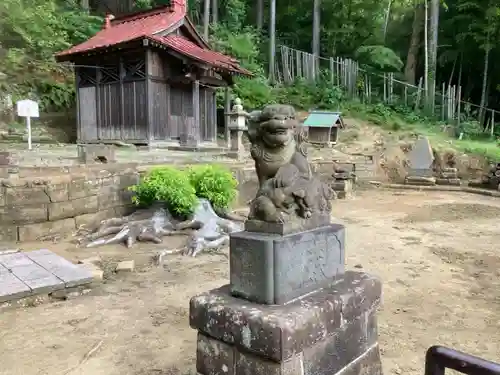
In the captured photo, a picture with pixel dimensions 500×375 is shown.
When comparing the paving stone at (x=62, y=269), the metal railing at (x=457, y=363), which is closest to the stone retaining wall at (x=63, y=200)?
the paving stone at (x=62, y=269)

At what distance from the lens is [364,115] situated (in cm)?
2048

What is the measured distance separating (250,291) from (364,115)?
19442 millimetres

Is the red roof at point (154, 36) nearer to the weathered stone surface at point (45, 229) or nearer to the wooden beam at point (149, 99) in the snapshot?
the wooden beam at point (149, 99)

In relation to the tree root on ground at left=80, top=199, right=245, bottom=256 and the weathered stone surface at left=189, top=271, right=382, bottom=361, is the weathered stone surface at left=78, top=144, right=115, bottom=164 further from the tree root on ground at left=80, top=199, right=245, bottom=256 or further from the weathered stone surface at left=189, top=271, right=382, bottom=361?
the weathered stone surface at left=189, top=271, right=382, bottom=361

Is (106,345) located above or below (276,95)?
below

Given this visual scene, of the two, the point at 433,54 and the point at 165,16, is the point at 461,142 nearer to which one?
the point at 433,54

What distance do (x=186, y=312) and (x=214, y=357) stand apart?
1853 millimetres

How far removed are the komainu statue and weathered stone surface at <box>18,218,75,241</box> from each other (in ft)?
18.6

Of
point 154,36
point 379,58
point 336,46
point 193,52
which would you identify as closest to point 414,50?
point 379,58

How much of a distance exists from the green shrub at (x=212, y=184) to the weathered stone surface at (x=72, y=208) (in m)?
1.98

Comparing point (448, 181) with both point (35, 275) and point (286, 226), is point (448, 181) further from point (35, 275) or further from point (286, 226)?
point (286, 226)

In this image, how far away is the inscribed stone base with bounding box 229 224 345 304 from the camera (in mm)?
2354

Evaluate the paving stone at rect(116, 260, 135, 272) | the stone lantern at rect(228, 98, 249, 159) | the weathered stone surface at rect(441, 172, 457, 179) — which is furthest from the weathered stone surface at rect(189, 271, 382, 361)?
the weathered stone surface at rect(441, 172, 457, 179)

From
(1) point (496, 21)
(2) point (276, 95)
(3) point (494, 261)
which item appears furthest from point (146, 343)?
(1) point (496, 21)
